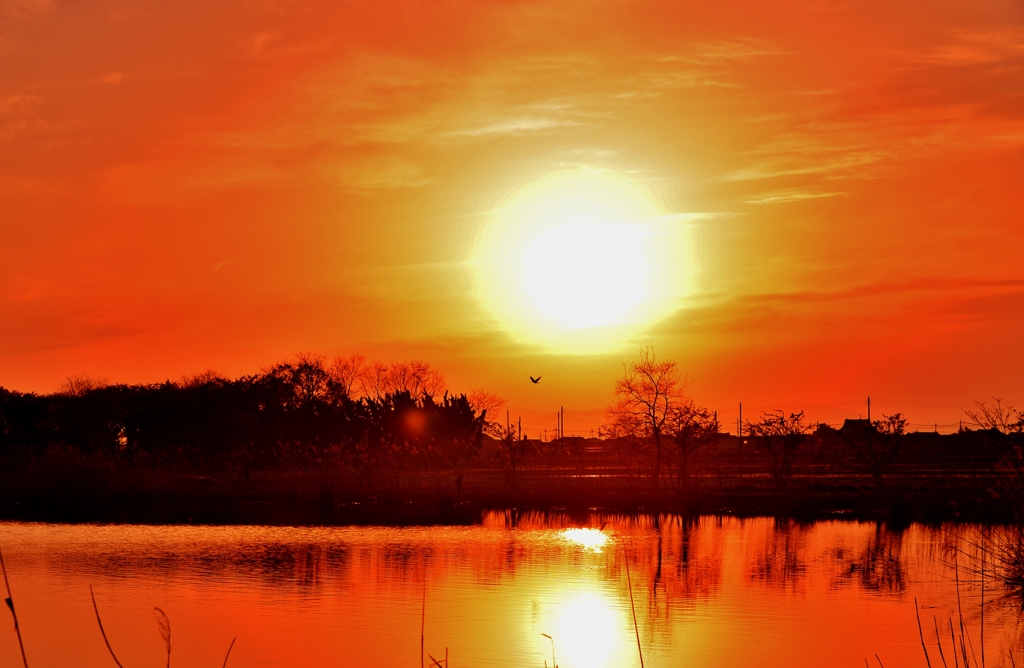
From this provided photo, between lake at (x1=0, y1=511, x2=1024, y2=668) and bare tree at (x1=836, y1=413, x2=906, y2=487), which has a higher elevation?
bare tree at (x1=836, y1=413, x2=906, y2=487)

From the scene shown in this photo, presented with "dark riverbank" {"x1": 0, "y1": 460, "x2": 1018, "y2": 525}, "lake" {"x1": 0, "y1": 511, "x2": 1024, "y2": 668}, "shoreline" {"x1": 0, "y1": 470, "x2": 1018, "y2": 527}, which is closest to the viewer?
"lake" {"x1": 0, "y1": 511, "x2": 1024, "y2": 668}

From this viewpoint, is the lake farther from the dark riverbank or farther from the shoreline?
the dark riverbank

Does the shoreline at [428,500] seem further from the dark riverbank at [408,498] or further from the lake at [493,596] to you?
the lake at [493,596]

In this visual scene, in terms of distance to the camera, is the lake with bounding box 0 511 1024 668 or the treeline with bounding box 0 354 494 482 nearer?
the lake with bounding box 0 511 1024 668

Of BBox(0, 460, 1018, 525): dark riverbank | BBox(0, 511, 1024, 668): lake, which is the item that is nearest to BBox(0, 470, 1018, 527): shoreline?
BBox(0, 460, 1018, 525): dark riverbank

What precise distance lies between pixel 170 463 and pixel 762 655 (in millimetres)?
41186

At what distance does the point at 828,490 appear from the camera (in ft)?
156

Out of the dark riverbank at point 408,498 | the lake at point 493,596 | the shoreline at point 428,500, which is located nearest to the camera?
the lake at point 493,596

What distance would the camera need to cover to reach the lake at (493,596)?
19062mm

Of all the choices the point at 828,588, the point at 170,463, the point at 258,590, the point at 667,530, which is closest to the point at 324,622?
the point at 258,590

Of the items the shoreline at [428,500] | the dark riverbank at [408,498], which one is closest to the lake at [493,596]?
the shoreline at [428,500]

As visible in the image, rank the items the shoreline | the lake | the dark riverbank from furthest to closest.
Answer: the dark riverbank, the shoreline, the lake

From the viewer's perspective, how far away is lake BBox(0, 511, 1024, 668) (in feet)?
62.5

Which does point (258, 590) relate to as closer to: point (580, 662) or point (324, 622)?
point (324, 622)
